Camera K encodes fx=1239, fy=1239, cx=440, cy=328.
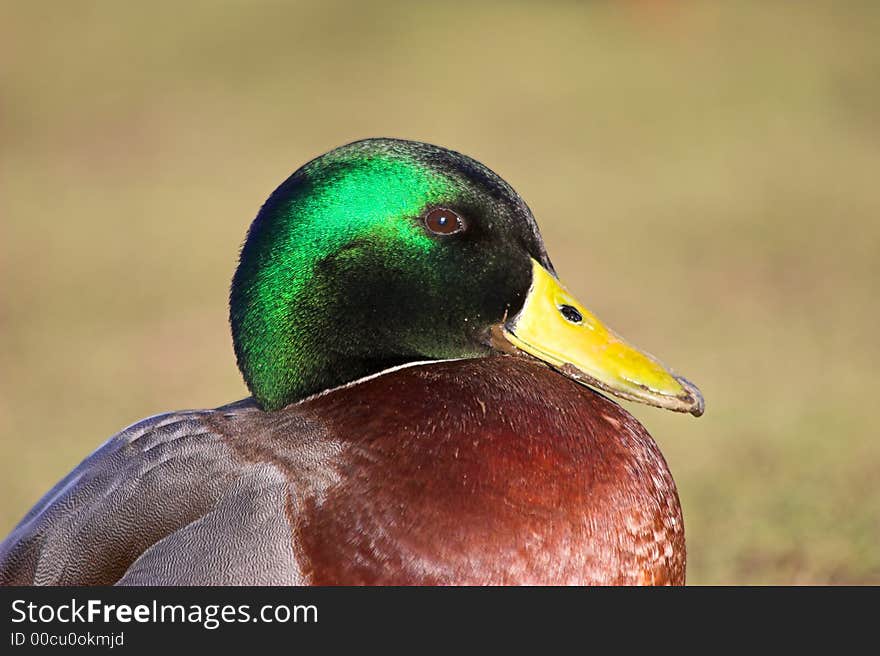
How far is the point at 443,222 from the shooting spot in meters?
1.84

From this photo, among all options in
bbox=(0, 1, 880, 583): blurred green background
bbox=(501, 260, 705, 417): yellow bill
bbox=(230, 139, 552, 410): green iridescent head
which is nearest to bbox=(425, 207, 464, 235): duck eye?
bbox=(230, 139, 552, 410): green iridescent head

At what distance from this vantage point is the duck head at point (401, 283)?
183cm

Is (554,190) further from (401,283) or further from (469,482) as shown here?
(469,482)

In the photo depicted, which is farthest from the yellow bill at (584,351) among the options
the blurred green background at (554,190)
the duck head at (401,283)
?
the blurred green background at (554,190)

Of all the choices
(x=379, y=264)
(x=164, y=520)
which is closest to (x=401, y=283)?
(x=379, y=264)

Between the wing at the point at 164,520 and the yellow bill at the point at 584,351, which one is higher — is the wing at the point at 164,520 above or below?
below

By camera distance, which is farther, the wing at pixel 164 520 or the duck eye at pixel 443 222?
the duck eye at pixel 443 222

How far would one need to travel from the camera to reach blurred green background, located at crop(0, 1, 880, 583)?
12.2 feet

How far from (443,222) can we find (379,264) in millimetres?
114

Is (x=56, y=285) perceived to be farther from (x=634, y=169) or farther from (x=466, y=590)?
(x=466, y=590)

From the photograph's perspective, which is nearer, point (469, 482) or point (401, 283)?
point (469, 482)

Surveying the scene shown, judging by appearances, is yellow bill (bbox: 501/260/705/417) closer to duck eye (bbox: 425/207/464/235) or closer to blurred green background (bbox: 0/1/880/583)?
duck eye (bbox: 425/207/464/235)

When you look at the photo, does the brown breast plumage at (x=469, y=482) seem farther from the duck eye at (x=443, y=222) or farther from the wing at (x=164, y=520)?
the duck eye at (x=443, y=222)

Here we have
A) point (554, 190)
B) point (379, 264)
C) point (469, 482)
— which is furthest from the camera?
point (554, 190)
